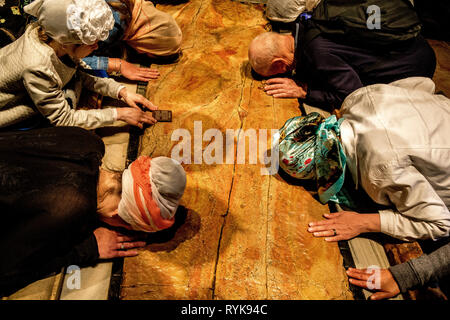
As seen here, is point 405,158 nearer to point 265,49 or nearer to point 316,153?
point 316,153

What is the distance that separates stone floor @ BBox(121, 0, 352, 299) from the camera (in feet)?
5.30

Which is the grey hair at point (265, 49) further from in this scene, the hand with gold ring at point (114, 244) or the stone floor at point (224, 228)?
the hand with gold ring at point (114, 244)

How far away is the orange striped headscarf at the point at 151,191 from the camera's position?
1409 mm

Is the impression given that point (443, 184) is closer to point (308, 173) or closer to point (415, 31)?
point (308, 173)

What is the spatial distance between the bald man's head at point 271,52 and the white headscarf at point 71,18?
1227mm

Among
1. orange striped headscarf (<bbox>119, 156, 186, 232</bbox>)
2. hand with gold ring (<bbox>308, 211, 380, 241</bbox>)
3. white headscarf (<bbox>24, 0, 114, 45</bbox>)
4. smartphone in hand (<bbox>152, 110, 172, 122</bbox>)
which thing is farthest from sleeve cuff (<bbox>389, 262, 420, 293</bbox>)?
white headscarf (<bbox>24, 0, 114, 45</bbox>)

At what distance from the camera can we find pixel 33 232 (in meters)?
1.25

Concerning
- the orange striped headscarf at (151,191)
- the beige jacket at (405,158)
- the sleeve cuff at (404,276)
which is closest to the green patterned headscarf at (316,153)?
the beige jacket at (405,158)

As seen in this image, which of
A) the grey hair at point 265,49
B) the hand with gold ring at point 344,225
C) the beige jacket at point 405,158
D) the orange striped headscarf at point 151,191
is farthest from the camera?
the grey hair at point 265,49

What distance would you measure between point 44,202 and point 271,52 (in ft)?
6.41

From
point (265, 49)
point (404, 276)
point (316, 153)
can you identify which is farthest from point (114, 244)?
point (265, 49)

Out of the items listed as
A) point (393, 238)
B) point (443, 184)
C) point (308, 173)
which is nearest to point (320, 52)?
point (308, 173)

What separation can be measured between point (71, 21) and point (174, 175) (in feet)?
3.16

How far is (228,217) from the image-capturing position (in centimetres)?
184
